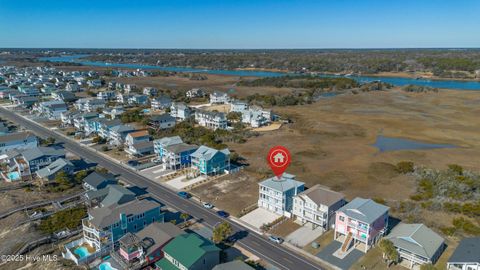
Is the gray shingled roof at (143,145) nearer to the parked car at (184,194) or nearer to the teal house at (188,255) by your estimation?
the parked car at (184,194)

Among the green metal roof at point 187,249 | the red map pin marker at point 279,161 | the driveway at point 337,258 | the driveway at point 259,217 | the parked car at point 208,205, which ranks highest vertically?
the red map pin marker at point 279,161

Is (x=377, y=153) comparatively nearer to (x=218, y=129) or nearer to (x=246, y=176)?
(x=246, y=176)

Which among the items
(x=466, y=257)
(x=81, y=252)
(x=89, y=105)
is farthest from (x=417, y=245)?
(x=89, y=105)

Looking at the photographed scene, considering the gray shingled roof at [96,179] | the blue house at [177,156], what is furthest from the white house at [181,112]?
the gray shingled roof at [96,179]

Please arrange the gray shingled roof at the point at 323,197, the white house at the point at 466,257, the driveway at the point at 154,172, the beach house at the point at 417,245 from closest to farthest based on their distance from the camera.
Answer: the white house at the point at 466,257
the beach house at the point at 417,245
the gray shingled roof at the point at 323,197
the driveway at the point at 154,172

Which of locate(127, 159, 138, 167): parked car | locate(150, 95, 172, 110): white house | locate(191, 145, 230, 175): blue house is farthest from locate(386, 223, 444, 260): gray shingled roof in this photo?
locate(150, 95, 172, 110): white house

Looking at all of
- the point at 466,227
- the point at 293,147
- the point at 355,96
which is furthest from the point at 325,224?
the point at 355,96
